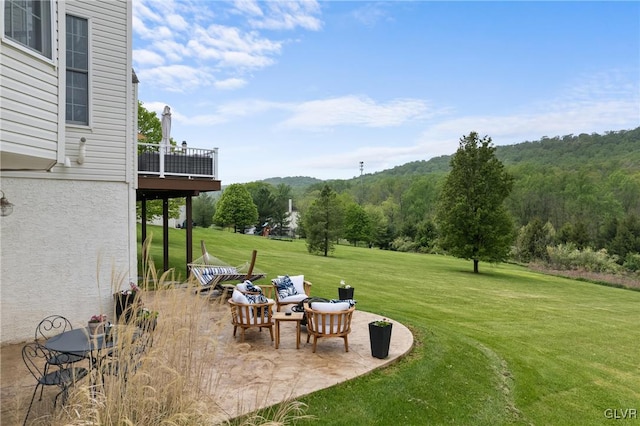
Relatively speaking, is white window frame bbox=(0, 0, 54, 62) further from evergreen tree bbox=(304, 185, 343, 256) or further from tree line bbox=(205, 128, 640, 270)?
evergreen tree bbox=(304, 185, 343, 256)

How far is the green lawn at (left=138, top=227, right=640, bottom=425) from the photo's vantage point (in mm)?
4473

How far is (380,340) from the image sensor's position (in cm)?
552

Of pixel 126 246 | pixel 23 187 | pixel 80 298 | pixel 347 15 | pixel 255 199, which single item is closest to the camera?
pixel 23 187

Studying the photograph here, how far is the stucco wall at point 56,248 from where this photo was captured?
5914mm

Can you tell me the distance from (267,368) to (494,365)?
3720mm

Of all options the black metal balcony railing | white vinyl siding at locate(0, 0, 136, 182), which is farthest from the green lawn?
the black metal balcony railing

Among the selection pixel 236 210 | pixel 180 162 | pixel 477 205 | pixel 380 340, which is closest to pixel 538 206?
pixel 477 205

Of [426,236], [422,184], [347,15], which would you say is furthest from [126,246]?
[422,184]

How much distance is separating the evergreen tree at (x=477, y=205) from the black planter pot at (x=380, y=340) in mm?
17265

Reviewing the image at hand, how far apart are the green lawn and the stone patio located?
21 cm

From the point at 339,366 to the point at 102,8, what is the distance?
7.20 metres

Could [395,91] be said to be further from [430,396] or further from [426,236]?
[430,396]

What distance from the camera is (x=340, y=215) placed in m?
28.3

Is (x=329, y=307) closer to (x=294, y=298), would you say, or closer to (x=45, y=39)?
(x=294, y=298)
